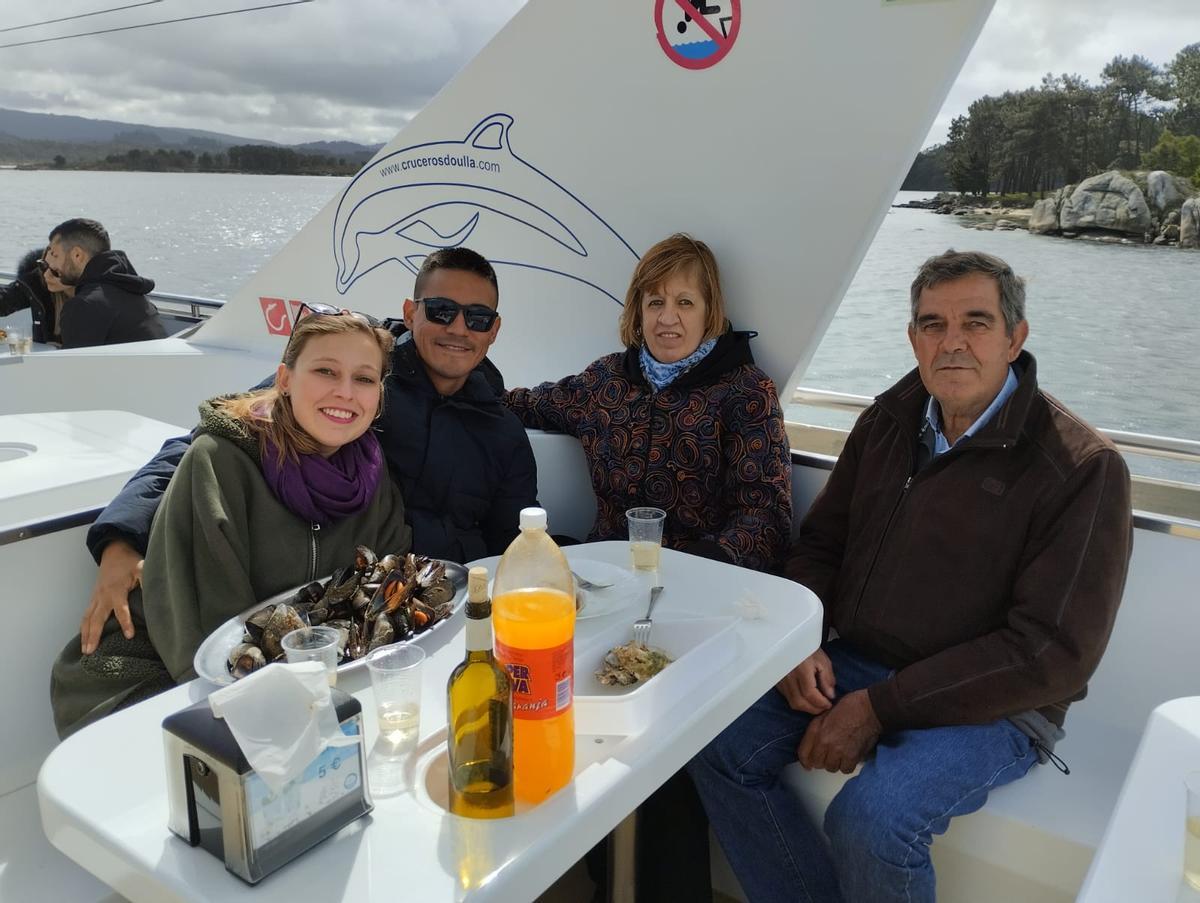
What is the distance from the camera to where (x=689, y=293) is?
235cm

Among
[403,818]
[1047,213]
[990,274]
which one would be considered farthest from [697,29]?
[1047,213]

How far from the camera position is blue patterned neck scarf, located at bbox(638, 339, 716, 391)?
7.47 ft

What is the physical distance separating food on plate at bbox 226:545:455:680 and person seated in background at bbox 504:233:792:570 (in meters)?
0.83

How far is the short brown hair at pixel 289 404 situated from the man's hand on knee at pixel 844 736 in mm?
1050

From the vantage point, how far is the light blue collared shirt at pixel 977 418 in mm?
1707

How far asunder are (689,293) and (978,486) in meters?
0.96

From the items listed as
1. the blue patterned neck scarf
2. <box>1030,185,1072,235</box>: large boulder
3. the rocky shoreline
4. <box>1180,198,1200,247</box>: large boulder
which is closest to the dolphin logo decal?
the blue patterned neck scarf

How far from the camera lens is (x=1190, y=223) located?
7.47 metres

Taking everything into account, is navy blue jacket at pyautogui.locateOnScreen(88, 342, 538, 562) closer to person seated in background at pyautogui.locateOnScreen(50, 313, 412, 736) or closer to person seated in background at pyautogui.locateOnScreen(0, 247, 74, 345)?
person seated in background at pyautogui.locateOnScreen(50, 313, 412, 736)

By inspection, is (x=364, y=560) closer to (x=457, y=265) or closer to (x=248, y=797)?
(x=248, y=797)

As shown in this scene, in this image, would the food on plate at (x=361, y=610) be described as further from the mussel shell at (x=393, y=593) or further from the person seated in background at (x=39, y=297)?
the person seated in background at (x=39, y=297)

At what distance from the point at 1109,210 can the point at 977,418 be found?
→ 268 inches

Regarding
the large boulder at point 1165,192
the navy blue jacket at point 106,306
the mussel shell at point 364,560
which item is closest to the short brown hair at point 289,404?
the mussel shell at point 364,560

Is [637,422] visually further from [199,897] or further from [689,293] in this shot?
[199,897]
